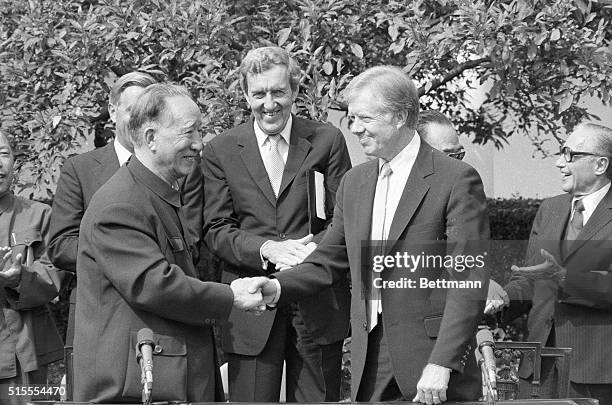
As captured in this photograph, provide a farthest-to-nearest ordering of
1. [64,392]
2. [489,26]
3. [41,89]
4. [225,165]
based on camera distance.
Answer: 1. [41,89]
2. [489,26]
3. [225,165]
4. [64,392]

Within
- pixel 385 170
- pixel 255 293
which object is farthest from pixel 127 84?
pixel 385 170

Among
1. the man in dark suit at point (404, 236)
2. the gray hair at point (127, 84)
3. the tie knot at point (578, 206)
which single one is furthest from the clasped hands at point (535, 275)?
the gray hair at point (127, 84)

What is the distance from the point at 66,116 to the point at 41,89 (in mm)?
383

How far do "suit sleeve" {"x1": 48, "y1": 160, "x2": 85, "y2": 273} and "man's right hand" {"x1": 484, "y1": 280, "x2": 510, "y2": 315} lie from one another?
6.51 feet

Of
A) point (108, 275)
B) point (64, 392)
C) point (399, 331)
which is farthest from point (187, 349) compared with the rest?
point (64, 392)

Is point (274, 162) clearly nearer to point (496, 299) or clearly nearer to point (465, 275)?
point (496, 299)

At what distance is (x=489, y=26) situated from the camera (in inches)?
258

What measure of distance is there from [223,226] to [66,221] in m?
0.76

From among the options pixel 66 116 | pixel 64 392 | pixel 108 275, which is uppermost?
pixel 66 116

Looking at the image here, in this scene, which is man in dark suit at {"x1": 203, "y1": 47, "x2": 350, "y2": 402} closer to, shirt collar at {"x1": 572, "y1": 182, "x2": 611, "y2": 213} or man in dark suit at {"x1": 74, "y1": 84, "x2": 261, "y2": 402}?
man in dark suit at {"x1": 74, "y1": 84, "x2": 261, "y2": 402}

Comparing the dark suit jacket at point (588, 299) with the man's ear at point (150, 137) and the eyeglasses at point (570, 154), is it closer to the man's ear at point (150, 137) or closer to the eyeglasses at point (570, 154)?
the eyeglasses at point (570, 154)

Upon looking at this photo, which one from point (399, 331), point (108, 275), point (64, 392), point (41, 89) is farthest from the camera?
point (41, 89)

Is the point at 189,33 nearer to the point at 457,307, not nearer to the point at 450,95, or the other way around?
the point at 450,95

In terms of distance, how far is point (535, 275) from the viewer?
18.4 feet
